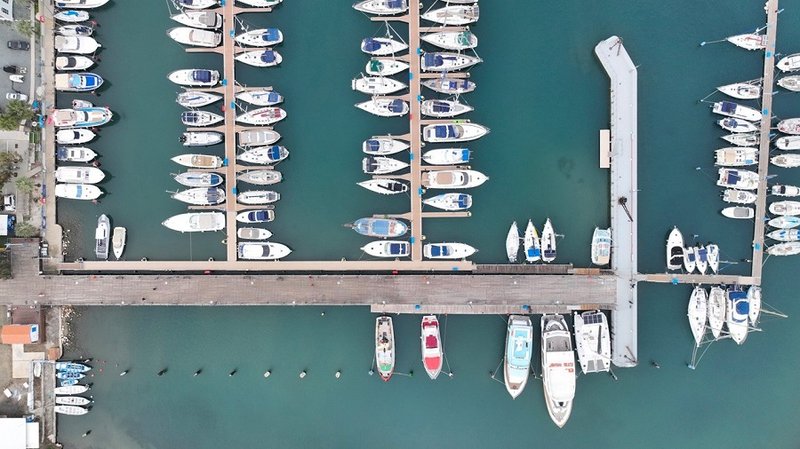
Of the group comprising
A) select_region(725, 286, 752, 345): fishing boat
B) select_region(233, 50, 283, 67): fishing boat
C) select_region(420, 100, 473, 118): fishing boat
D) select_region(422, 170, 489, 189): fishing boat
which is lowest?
select_region(725, 286, 752, 345): fishing boat

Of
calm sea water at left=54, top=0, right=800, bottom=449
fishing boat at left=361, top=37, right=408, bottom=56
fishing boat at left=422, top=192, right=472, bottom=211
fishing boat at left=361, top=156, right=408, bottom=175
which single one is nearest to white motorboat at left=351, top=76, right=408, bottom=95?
calm sea water at left=54, top=0, right=800, bottom=449

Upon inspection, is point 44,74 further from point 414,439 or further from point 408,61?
point 414,439

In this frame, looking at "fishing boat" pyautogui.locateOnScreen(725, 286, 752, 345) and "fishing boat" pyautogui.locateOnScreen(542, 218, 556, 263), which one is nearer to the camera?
"fishing boat" pyautogui.locateOnScreen(725, 286, 752, 345)

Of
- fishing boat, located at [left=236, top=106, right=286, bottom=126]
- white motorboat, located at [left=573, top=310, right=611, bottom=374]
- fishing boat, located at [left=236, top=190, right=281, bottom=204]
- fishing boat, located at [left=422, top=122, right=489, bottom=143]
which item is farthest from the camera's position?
fishing boat, located at [left=236, top=190, right=281, bottom=204]

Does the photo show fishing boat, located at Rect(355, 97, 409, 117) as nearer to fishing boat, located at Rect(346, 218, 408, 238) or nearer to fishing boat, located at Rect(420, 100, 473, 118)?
fishing boat, located at Rect(420, 100, 473, 118)

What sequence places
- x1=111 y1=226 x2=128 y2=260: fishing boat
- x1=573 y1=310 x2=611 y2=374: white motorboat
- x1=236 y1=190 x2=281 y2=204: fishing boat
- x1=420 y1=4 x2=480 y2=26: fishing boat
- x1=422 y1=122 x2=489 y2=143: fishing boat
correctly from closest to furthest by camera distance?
x1=420 y1=4 x2=480 y2=26: fishing boat → x1=422 y1=122 x2=489 y2=143: fishing boat → x1=573 y1=310 x2=611 y2=374: white motorboat → x1=236 y1=190 x2=281 y2=204: fishing boat → x1=111 y1=226 x2=128 y2=260: fishing boat

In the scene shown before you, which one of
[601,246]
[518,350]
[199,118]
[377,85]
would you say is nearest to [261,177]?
[199,118]

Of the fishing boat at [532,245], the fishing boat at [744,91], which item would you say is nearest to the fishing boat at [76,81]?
the fishing boat at [532,245]
